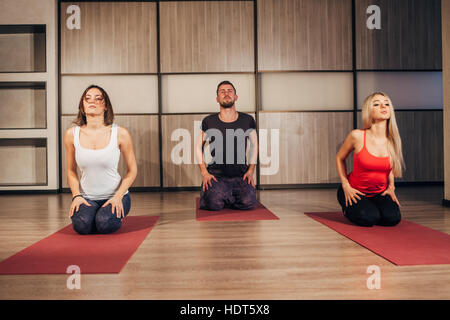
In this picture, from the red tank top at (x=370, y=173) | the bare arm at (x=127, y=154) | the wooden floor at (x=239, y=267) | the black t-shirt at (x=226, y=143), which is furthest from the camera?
the black t-shirt at (x=226, y=143)

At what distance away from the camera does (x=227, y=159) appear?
10.00 ft

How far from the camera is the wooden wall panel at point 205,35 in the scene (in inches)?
182

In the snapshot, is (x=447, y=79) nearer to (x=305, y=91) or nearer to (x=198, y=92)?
(x=305, y=91)

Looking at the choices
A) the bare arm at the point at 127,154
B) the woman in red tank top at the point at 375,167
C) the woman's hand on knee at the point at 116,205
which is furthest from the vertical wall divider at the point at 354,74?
the woman's hand on knee at the point at 116,205

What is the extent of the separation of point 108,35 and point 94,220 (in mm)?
3324

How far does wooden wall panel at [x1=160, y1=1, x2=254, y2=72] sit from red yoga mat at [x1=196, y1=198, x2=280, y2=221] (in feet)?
7.75

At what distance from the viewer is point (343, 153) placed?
240 centimetres

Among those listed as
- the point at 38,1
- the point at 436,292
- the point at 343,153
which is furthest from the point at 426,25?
the point at 38,1

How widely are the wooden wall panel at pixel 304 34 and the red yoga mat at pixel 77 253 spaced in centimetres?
332

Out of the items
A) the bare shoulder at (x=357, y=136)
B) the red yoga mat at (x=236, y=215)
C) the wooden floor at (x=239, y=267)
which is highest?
the bare shoulder at (x=357, y=136)

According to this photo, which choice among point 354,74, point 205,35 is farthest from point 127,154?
point 354,74

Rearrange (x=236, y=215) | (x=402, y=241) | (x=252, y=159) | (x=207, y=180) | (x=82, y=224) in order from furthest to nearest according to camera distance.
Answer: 1. (x=252, y=159)
2. (x=207, y=180)
3. (x=236, y=215)
4. (x=82, y=224)
5. (x=402, y=241)

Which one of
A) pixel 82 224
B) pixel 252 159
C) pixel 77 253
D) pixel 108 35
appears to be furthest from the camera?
pixel 108 35

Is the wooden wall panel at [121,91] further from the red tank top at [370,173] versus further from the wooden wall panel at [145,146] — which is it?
the red tank top at [370,173]
